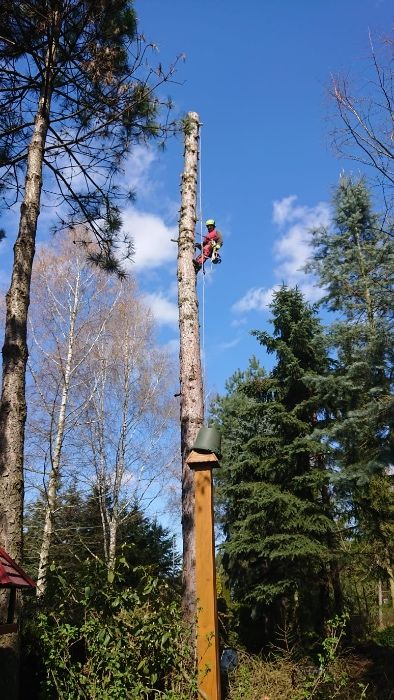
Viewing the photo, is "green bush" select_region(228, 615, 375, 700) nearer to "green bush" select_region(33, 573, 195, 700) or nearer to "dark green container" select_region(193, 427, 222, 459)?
"green bush" select_region(33, 573, 195, 700)

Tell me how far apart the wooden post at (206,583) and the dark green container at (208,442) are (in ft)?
0.14

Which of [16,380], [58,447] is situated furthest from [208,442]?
[58,447]

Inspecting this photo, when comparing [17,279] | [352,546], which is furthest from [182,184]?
[352,546]

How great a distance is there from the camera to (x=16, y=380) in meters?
4.52

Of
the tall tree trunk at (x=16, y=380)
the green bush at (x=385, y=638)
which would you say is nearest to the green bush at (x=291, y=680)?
the tall tree trunk at (x=16, y=380)

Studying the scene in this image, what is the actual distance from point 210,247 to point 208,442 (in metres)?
3.75

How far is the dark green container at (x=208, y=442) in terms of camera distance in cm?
316

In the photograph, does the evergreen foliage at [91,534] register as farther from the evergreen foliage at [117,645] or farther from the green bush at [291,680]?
the evergreen foliage at [117,645]

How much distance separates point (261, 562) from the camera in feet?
37.3

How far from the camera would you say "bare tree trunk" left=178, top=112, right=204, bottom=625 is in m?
4.59

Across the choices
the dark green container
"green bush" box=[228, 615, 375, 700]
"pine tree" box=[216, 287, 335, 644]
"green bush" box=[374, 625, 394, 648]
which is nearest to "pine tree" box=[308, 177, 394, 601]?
"pine tree" box=[216, 287, 335, 644]

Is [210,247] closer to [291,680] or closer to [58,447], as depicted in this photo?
[291,680]

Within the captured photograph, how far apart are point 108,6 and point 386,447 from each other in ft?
24.1

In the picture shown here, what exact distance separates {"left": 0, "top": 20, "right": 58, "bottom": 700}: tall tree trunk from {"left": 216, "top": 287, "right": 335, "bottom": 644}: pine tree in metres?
6.55
